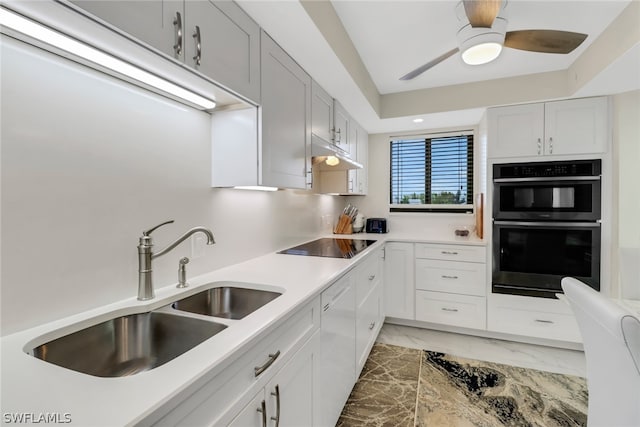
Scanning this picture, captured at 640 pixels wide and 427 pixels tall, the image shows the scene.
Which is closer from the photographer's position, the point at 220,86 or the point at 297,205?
the point at 220,86

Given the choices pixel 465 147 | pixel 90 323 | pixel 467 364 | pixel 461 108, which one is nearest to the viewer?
pixel 90 323

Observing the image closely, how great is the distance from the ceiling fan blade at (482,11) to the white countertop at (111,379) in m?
1.59

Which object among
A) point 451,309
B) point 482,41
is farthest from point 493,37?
point 451,309

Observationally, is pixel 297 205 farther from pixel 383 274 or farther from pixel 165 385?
pixel 165 385

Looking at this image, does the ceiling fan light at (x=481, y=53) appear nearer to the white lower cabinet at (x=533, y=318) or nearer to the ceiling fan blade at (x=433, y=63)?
the ceiling fan blade at (x=433, y=63)

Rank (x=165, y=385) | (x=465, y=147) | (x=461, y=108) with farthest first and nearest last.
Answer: (x=465, y=147) → (x=461, y=108) → (x=165, y=385)

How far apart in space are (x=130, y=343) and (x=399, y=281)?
2.54 meters

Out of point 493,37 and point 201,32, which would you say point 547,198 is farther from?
point 201,32

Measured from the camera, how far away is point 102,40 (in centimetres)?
82

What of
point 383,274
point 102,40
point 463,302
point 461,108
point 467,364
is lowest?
point 467,364

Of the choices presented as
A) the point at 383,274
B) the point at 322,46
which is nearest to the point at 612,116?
the point at 383,274

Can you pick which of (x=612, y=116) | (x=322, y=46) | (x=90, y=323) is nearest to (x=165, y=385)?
(x=90, y=323)

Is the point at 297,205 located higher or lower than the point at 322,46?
lower

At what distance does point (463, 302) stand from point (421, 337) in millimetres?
535
